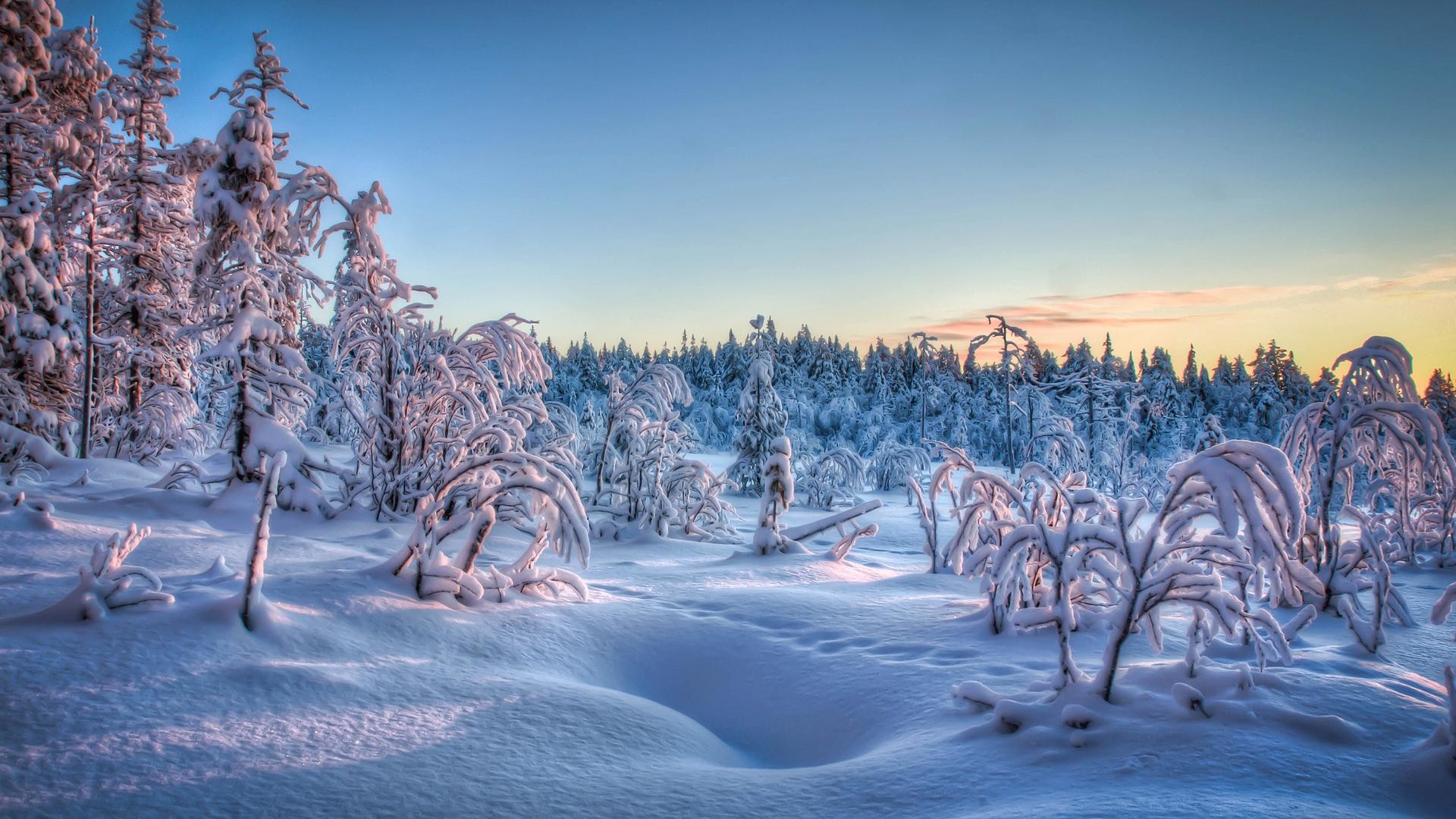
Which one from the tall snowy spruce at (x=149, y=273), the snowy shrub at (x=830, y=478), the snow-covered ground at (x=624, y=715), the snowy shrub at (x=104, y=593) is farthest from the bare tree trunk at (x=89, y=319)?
the snowy shrub at (x=830, y=478)

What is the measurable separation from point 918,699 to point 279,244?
41.4ft

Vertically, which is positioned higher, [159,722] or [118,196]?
[118,196]

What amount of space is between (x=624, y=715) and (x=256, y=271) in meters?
9.47

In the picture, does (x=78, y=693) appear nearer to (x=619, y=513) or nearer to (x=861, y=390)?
(x=619, y=513)

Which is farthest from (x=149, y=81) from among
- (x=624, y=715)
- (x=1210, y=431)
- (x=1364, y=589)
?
(x=1210, y=431)

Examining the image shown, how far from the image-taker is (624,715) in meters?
3.82

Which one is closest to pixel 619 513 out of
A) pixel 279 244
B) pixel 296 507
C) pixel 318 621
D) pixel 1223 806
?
pixel 296 507

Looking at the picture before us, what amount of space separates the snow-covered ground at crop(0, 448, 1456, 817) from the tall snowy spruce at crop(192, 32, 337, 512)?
3449mm

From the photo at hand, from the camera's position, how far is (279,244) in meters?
11.3

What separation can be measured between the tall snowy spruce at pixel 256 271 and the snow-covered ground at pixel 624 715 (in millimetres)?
3449

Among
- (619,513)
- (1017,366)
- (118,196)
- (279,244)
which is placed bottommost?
(619,513)

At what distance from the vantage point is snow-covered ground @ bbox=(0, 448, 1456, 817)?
2631mm

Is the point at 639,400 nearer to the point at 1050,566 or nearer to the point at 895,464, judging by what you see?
the point at 1050,566

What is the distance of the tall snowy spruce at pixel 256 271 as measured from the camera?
9102 millimetres
